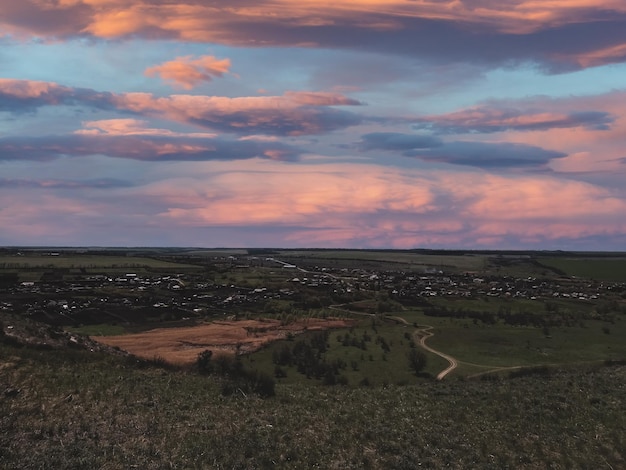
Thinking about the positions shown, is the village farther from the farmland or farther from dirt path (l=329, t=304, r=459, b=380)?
the farmland

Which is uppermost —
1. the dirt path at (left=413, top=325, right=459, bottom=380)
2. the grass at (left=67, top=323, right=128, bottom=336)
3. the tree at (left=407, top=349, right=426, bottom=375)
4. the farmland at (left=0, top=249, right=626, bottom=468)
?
the farmland at (left=0, top=249, right=626, bottom=468)

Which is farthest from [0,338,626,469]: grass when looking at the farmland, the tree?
the tree

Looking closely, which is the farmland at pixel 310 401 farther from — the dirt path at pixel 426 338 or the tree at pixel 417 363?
the dirt path at pixel 426 338

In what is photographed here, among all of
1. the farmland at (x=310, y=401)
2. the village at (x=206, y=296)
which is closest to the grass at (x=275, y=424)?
the farmland at (x=310, y=401)

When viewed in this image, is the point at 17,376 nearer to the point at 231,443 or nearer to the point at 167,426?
the point at 167,426

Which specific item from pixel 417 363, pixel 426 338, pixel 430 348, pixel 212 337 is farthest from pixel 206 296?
pixel 417 363

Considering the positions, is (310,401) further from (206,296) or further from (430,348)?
(206,296)
